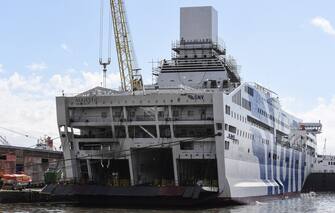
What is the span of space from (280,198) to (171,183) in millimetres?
22248

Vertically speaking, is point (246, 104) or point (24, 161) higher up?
point (246, 104)

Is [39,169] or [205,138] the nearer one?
[205,138]

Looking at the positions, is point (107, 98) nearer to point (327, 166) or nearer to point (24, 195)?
point (24, 195)

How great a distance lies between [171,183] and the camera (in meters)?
44.4

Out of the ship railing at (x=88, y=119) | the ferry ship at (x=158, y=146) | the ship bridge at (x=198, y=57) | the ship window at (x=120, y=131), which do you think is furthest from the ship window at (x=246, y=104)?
the ship railing at (x=88, y=119)

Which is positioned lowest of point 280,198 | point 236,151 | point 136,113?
point 280,198

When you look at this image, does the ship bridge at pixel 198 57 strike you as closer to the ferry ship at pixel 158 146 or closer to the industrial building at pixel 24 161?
the ferry ship at pixel 158 146

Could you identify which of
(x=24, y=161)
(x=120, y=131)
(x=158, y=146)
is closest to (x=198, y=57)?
(x=120, y=131)

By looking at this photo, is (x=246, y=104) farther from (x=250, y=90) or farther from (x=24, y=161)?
(x=24, y=161)

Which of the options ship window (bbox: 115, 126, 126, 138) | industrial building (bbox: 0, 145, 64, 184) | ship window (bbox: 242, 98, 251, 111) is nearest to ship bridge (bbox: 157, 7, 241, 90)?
ship window (bbox: 242, 98, 251, 111)

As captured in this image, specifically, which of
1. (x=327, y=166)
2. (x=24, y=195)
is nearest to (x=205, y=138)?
(x=24, y=195)

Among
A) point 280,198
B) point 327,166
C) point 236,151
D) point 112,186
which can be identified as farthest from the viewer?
point 327,166

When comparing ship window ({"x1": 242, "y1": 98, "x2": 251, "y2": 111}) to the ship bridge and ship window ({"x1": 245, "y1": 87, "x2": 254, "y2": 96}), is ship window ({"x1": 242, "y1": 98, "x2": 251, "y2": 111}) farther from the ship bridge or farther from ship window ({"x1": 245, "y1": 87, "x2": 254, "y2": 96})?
the ship bridge

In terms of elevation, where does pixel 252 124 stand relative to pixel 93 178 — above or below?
above
